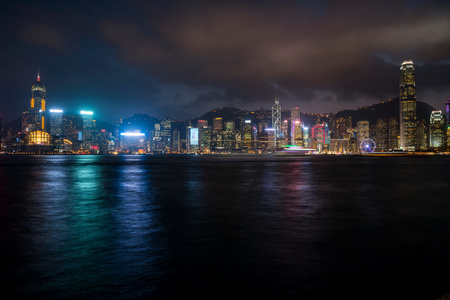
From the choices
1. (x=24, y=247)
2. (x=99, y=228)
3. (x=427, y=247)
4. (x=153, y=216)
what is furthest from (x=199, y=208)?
(x=427, y=247)

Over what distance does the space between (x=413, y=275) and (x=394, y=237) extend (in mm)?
5572

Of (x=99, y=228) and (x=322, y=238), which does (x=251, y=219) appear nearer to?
(x=322, y=238)

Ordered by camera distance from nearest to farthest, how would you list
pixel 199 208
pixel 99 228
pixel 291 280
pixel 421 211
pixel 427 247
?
pixel 291 280 → pixel 427 247 → pixel 99 228 → pixel 421 211 → pixel 199 208

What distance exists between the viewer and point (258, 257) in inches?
449

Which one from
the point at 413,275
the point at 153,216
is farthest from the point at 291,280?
the point at 153,216

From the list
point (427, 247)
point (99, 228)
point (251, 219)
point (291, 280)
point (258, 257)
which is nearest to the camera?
point (291, 280)

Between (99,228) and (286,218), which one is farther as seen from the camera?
(286,218)

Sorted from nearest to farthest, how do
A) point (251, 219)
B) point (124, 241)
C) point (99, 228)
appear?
point (124, 241) → point (99, 228) → point (251, 219)

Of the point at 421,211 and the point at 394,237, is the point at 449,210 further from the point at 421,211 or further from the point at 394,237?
the point at 394,237

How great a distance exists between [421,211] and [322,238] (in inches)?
486

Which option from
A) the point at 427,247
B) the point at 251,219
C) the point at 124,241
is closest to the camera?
the point at 427,247

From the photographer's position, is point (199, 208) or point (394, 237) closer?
point (394, 237)

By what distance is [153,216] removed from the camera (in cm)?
2064

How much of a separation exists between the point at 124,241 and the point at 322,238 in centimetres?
851
